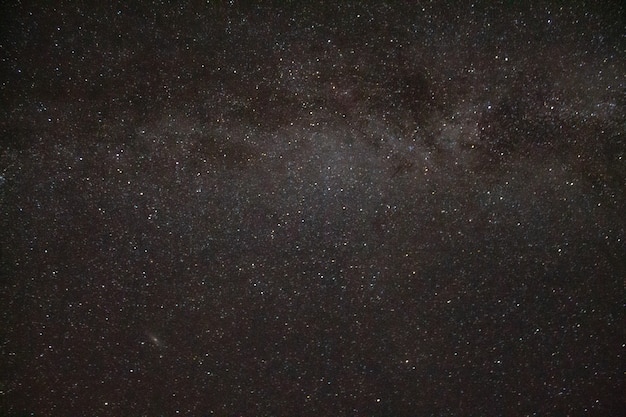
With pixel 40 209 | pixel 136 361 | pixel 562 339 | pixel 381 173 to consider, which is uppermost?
pixel 40 209

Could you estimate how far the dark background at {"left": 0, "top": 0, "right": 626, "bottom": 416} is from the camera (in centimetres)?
90

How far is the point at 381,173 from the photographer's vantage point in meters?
0.92

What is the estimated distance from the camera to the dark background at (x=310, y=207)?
90 centimetres

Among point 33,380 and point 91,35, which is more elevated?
point 91,35

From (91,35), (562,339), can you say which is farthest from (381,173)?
(91,35)

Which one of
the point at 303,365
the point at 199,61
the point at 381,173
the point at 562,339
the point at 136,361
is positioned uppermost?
the point at 199,61

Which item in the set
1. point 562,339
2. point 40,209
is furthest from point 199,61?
point 562,339

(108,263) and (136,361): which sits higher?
(108,263)

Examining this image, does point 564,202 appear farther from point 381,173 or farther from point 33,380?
point 33,380

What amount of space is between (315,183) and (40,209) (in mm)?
540

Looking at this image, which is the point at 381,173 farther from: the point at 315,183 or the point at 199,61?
the point at 199,61

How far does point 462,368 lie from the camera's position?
0.96m

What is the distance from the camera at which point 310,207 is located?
926 mm

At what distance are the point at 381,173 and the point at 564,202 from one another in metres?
0.37
